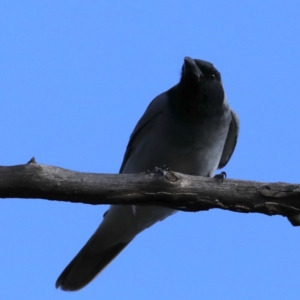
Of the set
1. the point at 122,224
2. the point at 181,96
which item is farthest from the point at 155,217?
the point at 181,96

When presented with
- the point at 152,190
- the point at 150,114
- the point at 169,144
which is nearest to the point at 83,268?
the point at 169,144

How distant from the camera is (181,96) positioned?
6.14 m

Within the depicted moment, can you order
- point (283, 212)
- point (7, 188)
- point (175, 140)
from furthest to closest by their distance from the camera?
point (175, 140) → point (283, 212) → point (7, 188)

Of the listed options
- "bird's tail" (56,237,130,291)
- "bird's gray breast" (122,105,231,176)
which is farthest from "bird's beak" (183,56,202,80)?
"bird's tail" (56,237,130,291)

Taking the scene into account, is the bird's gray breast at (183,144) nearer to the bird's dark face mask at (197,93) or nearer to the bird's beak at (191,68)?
the bird's dark face mask at (197,93)

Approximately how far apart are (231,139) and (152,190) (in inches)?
110

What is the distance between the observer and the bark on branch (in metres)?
3.96

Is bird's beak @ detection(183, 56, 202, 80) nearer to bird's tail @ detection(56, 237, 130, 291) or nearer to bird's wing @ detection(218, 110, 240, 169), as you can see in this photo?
bird's wing @ detection(218, 110, 240, 169)

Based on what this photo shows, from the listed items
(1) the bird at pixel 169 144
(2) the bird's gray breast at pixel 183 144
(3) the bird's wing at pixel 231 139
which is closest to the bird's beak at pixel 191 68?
(1) the bird at pixel 169 144

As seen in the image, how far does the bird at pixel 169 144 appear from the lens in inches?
237

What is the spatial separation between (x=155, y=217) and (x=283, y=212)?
236 centimetres

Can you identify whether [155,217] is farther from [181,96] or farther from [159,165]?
[181,96]

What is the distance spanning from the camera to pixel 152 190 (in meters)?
4.18

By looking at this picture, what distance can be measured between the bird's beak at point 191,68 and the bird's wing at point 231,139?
2.43ft
